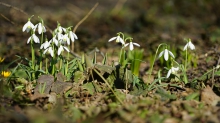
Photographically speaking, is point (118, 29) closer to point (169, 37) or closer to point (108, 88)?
point (169, 37)

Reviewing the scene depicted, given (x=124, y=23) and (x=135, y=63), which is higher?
(x=124, y=23)

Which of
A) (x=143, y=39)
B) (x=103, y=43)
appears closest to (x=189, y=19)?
(x=143, y=39)

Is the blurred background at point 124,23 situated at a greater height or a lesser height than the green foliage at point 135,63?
greater

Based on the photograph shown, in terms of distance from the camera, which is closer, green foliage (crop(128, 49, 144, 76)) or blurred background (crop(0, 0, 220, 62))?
green foliage (crop(128, 49, 144, 76))

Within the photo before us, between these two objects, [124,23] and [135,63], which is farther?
[124,23]

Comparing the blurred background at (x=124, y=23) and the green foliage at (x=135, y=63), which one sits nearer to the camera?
the green foliage at (x=135, y=63)

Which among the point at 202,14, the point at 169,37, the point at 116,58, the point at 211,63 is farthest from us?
the point at 202,14

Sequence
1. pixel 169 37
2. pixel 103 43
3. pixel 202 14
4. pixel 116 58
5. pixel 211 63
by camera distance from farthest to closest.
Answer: pixel 202 14, pixel 169 37, pixel 103 43, pixel 116 58, pixel 211 63

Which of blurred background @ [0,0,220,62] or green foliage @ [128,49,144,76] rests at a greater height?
blurred background @ [0,0,220,62]
